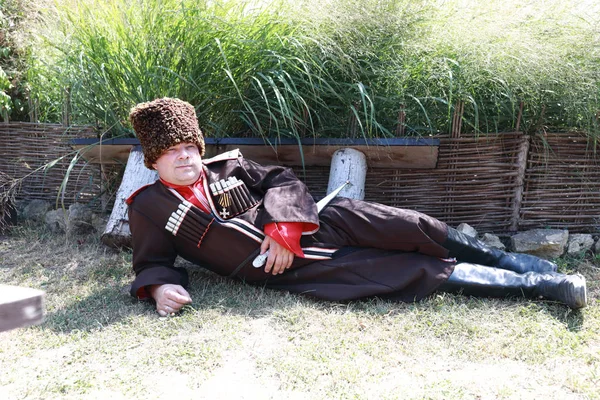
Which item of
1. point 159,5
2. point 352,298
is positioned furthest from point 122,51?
point 352,298

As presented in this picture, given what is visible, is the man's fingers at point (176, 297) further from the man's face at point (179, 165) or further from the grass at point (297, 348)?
the man's face at point (179, 165)

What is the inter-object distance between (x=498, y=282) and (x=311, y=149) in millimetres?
1415

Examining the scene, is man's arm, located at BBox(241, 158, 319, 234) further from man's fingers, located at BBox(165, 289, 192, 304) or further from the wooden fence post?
the wooden fence post

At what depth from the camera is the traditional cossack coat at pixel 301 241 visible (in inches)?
109

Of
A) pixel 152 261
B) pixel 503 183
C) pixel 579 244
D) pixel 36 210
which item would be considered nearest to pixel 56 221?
pixel 36 210

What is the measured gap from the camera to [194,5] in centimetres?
359

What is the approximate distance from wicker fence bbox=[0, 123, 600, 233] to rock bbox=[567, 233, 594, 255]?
17 cm

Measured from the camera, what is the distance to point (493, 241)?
354 cm

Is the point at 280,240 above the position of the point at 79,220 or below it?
above

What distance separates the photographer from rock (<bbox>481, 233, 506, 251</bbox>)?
3.51m

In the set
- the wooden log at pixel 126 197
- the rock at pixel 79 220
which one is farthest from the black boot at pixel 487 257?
the rock at pixel 79 220

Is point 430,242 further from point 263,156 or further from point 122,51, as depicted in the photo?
point 122,51

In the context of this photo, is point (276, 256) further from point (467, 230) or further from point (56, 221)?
point (56, 221)

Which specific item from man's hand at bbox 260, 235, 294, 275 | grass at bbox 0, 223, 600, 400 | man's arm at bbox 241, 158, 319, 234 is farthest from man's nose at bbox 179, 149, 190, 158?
grass at bbox 0, 223, 600, 400
